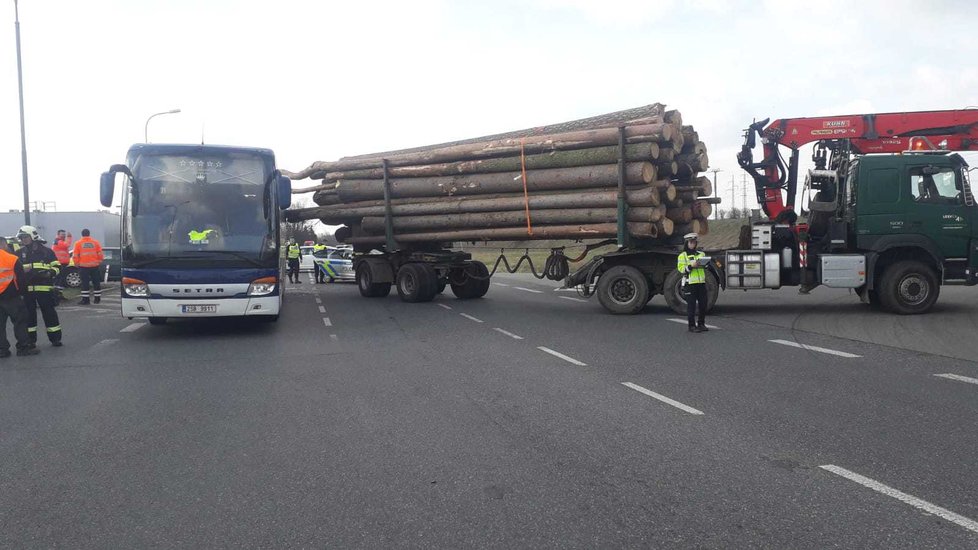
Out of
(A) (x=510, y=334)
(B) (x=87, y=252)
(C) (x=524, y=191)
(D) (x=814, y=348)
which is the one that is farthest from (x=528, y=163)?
(B) (x=87, y=252)

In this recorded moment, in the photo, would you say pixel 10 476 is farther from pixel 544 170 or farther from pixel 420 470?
pixel 544 170

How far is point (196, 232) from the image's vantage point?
12320 millimetres

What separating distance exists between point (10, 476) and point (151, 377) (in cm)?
382

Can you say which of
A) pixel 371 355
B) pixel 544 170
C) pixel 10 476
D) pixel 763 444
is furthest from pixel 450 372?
pixel 544 170

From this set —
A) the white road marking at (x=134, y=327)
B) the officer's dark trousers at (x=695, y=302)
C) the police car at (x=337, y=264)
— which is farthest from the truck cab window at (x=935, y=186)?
the police car at (x=337, y=264)

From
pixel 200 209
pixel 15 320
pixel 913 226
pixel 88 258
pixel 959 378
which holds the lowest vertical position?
pixel 959 378

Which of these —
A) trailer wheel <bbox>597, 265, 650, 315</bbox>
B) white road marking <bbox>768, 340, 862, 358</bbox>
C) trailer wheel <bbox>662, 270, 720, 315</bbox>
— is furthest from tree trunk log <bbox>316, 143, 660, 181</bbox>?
white road marking <bbox>768, 340, 862, 358</bbox>

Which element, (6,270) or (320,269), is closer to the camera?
(6,270)

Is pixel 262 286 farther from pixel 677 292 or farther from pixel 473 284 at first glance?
pixel 473 284

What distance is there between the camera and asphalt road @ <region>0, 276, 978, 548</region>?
412cm

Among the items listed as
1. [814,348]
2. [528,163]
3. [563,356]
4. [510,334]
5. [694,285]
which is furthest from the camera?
[528,163]

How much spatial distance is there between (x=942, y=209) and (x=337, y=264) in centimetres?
2113

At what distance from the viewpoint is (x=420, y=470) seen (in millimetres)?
5133

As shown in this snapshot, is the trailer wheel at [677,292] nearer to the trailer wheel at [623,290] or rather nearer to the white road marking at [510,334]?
the trailer wheel at [623,290]
